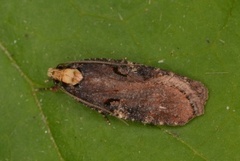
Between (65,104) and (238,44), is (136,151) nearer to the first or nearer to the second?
(65,104)

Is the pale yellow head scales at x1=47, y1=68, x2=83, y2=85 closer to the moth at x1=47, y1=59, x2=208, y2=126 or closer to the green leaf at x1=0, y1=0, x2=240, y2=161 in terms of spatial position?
the moth at x1=47, y1=59, x2=208, y2=126

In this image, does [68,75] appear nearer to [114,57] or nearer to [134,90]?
[114,57]

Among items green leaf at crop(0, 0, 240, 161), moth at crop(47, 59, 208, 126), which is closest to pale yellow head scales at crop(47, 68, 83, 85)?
moth at crop(47, 59, 208, 126)

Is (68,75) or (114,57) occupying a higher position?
(114,57)

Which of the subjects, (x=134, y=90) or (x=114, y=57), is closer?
(x=134, y=90)

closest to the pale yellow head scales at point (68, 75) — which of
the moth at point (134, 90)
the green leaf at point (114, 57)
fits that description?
the moth at point (134, 90)

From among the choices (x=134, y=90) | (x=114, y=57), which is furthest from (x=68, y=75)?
(x=134, y=90)
